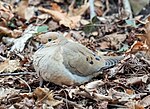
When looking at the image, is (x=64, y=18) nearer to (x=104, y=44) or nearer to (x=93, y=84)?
Result: (x=104, y=44)

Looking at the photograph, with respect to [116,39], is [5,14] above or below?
above

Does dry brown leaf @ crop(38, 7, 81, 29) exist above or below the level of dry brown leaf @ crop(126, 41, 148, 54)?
above

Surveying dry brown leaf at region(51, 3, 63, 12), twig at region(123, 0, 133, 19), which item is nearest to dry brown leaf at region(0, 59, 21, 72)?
dry brown leaf at region(51, 3, 63, 12)

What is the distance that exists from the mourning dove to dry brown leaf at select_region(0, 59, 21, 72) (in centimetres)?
54

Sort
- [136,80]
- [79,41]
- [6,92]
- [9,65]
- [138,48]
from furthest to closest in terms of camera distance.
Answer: [79,41] < [138,48] < [9,65] < [136,80] < [6,92]

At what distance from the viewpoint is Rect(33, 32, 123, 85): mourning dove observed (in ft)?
12.4

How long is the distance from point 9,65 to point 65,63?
808 mm

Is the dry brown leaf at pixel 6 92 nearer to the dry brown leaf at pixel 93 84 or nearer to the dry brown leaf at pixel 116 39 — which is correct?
A: the dry brown leaf at pixel 93 84

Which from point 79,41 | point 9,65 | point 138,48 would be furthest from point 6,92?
point 79,41

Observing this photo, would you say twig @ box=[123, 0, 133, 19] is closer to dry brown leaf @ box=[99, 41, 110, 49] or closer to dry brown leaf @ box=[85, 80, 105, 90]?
dry brown leaf @ box=[99, 41, 110, 49]

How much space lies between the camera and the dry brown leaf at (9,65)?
4.36 metres

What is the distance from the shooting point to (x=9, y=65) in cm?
444

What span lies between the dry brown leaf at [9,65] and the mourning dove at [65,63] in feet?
1.76

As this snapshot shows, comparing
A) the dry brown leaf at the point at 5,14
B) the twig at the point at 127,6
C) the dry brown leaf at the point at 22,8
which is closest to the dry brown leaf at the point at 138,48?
the twig at the point at 127,6
